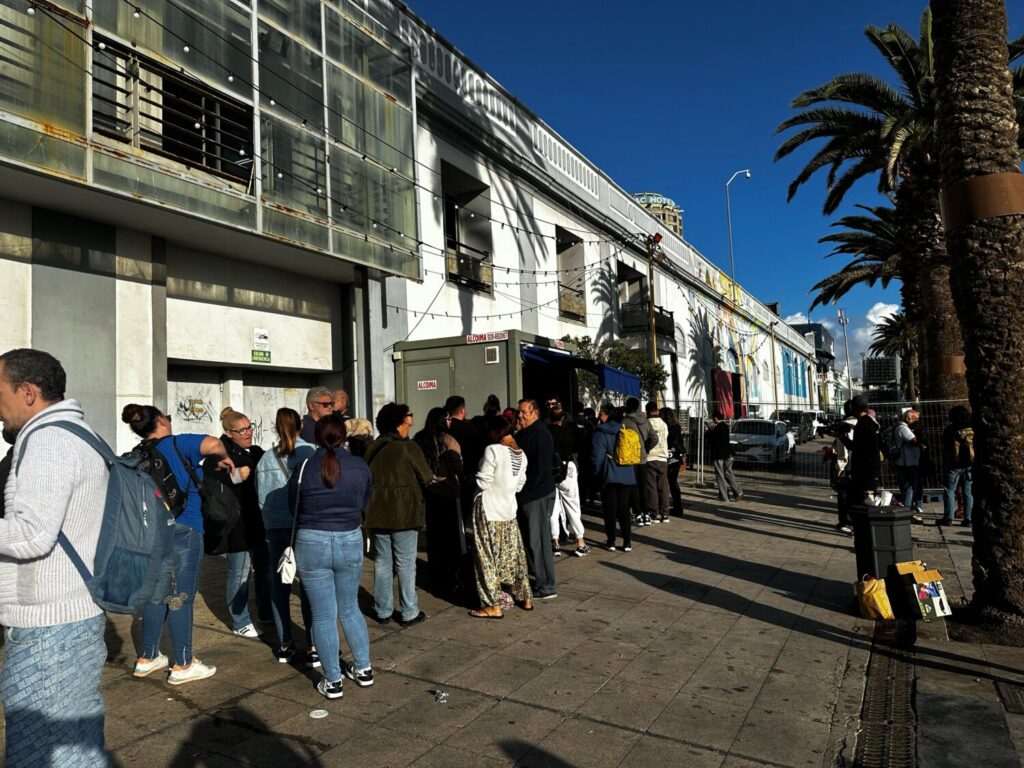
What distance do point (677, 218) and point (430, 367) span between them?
2820 inches

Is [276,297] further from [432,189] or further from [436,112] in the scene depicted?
[436,112]

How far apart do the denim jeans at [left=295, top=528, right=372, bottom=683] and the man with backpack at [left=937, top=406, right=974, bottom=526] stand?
9.67m

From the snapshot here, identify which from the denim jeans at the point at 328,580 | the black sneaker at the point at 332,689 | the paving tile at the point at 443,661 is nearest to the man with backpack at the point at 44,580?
the denim jeans at the point at 328,580

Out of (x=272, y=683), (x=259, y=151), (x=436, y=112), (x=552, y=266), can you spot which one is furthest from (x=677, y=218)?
(x=272, y=683)

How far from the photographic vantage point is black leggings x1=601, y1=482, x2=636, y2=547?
8492 mm

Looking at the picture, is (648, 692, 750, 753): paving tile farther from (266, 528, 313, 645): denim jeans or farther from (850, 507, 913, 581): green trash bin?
(850, 507, 913, 581): green trash bin

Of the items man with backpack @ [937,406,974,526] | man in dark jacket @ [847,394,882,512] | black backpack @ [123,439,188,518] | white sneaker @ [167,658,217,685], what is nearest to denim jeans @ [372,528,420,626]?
white sneaker @ [167,658,217,685]

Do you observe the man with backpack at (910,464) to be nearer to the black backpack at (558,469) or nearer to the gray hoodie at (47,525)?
the black backpack at (558,469)

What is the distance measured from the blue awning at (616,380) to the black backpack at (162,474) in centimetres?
1010

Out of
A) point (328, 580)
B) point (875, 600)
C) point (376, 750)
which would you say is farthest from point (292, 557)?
point (875, 600)

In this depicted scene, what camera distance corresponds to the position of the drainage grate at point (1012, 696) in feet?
13.6

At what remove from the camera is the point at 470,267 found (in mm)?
17031

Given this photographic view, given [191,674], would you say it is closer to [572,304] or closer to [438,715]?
[438,715]

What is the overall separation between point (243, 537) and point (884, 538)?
538 cm
